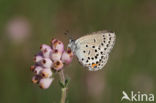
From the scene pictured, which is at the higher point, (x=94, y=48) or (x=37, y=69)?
(x=94, y=48)

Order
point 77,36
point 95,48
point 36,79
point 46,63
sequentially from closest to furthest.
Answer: point 46,63 < point 36,79 < point 95,48 < point 77,36

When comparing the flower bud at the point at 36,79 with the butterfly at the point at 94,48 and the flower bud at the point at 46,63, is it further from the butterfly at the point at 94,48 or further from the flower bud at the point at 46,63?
the butterfly at the point at 94,48

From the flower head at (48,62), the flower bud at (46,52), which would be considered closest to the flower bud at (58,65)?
the flower head at (48,62)

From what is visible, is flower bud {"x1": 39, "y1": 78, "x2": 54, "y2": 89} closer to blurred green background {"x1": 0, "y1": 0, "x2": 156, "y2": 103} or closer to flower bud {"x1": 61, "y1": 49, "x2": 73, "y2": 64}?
flower bud {"x1": 61, "y1": 49, "x2": 73, "y2": 64}

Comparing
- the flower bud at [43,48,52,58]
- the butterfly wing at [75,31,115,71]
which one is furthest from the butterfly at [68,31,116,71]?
the flower bud at [43,48,52,58]

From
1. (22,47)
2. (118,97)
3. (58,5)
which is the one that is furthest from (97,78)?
(58,5)

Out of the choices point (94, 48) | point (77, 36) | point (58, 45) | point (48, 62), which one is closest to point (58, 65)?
point (48, 62)

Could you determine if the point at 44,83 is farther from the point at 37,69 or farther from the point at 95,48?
the point at 95,48
